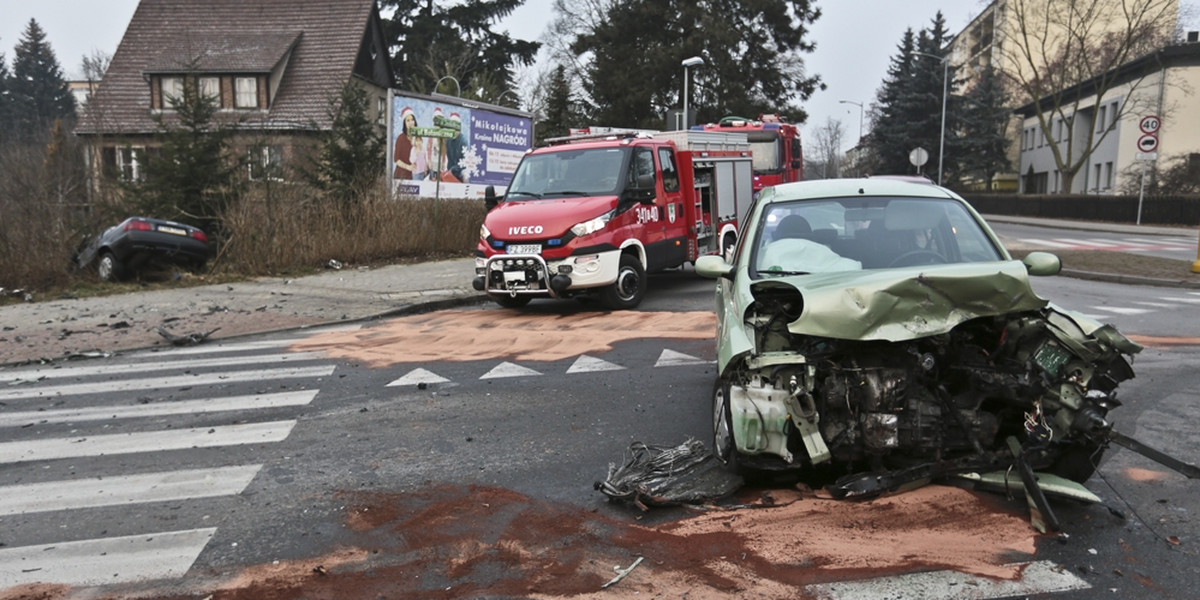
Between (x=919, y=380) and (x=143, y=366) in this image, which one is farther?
(x=143, y=366)

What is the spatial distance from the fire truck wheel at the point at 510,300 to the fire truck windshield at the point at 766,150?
1239cm

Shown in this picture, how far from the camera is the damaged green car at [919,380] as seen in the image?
13.6 ft

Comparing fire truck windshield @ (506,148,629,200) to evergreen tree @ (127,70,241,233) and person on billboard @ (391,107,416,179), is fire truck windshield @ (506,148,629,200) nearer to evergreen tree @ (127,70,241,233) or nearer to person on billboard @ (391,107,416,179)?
evergreen tree @ (127,70,241,233)

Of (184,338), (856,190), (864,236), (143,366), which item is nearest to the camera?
(864,236)

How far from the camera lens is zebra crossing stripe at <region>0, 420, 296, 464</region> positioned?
587cm

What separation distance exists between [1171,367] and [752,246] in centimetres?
468

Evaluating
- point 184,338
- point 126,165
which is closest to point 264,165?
point 126,165

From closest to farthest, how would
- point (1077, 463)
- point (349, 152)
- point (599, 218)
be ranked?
point (1077, 463) → point (599, 218) → point (349, 152)

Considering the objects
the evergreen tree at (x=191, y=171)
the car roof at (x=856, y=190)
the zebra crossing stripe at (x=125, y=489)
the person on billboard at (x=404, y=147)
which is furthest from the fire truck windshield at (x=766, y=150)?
the zebra crossing stripe at (x=125, y=489)

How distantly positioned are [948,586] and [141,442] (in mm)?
5401

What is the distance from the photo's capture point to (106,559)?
4.08 m

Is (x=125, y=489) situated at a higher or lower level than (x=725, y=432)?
lower

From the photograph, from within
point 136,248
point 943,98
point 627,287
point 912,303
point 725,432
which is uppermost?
point 943,98

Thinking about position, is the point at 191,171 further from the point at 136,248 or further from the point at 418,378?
the point at 418,378
